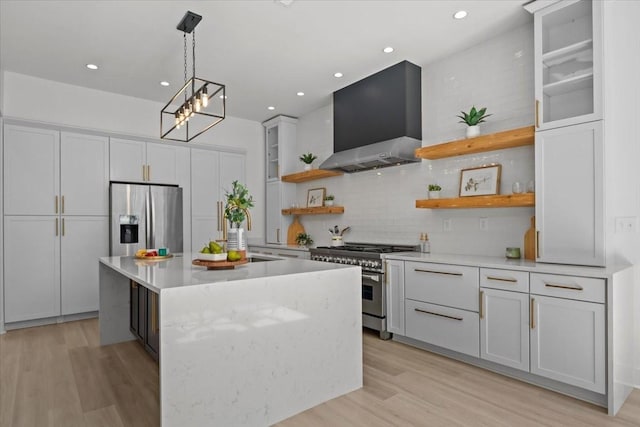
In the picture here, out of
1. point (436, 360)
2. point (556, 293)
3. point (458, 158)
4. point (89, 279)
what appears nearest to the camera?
point (556, 293)

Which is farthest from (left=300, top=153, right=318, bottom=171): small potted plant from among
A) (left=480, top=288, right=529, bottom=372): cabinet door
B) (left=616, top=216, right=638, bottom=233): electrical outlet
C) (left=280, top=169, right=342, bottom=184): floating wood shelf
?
(left=616, top=216, right=638, bottom=233): electrical outlet

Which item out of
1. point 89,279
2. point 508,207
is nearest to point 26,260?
point 89,279

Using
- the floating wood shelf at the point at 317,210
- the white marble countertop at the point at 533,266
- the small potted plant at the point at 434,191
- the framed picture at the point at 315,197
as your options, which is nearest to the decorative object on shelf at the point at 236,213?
the white marble countertop at the point at 533,266

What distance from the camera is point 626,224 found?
270 centimetres

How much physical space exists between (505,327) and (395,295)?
108 cm

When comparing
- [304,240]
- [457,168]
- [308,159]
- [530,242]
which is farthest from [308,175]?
[530,242]

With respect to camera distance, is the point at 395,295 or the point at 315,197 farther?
the point at 315,197

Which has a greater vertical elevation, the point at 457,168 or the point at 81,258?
the point at 457,168

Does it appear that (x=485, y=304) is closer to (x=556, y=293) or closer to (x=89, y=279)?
(x=556, y=293)

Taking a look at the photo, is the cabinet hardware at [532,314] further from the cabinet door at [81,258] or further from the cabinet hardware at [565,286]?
the cabinet door at [81,258]

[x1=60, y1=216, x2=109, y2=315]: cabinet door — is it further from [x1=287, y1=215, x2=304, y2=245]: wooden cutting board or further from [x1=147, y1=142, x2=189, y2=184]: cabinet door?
[x1=287, y1=215, x2=304, y2=245]: wooden cutting board

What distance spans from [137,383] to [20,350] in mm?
1656

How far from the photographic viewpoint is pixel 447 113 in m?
3.94

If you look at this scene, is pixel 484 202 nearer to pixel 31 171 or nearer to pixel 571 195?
pixel 571 195
